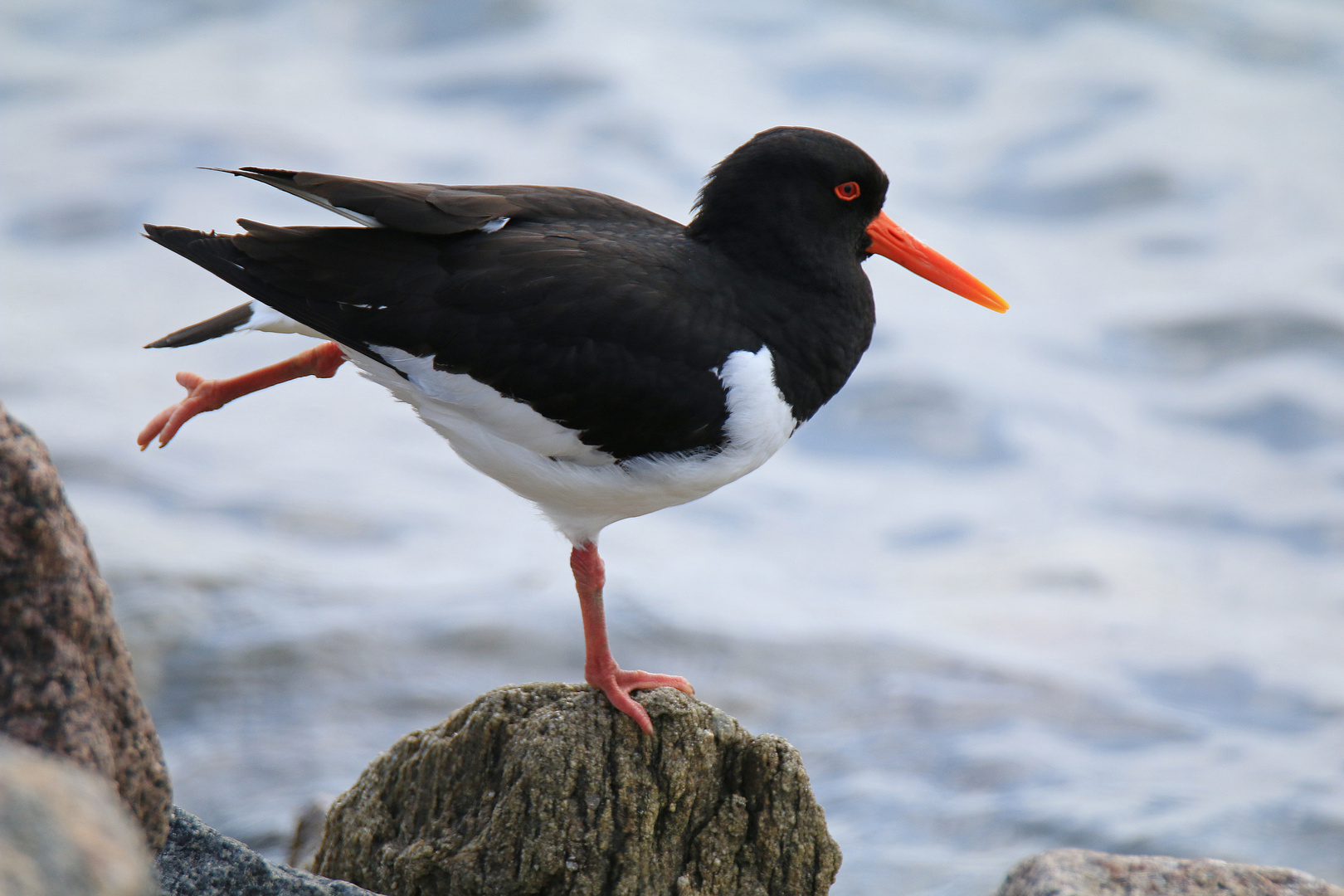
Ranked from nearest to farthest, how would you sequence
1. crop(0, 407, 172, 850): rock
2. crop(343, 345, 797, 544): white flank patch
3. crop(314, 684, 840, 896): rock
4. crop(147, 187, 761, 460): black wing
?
crop(0, 407, 172, 850): rock → crop(314, 684, 840, 896): rock → crop(147, 187, 761, 460): black wing → crop(343, 345, 797, 544): white flank patch

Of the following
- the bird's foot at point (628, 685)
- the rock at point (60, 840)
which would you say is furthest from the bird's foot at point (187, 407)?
the rock at point (60, 840)

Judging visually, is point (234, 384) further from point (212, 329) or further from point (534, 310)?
point (534, 310)

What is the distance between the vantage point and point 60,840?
1844 mm

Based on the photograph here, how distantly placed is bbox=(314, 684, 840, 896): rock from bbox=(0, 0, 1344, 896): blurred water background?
2662 mm

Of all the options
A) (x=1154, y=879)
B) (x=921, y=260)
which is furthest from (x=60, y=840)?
(x=921, y=260)

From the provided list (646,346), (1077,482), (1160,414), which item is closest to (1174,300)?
(1160,414)

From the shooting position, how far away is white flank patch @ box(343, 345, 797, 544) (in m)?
4.42

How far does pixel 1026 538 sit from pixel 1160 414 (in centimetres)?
267

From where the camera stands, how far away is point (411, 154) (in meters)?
15.1

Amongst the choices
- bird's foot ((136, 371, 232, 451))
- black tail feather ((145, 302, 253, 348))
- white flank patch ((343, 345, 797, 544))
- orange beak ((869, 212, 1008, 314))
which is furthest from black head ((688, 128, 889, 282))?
bird's foot ((136, 371, 232, 451))

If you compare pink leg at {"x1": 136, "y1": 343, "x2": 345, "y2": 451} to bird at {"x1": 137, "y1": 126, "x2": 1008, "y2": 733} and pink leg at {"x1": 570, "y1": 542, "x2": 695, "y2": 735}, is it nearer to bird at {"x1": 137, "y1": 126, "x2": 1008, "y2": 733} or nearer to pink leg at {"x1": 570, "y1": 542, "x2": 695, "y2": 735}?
bird at {"x1": 137, "y1": 126, "x2": 1008, "y2": 733}

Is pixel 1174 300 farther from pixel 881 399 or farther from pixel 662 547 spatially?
pixel 662 547

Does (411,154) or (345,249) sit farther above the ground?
(411,154)

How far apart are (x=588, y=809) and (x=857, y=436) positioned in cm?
833
